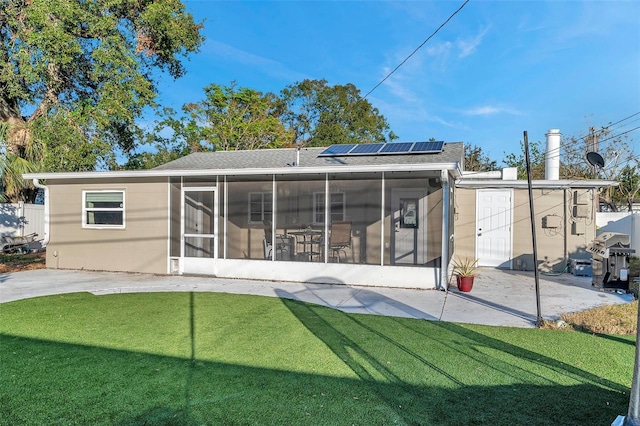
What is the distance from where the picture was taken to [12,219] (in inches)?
573

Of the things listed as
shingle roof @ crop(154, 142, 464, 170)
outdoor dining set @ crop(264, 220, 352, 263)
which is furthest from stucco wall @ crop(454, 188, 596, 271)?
outdoor dining set @ crop(264, 220, 352, 263)

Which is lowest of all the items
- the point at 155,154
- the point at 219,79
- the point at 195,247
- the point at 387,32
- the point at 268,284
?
the point at 268,284

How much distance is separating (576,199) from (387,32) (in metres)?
7.31

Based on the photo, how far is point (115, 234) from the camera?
10242 mm

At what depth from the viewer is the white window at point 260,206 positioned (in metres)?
9.45

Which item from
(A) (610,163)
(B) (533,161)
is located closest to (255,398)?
(A) (610,163)

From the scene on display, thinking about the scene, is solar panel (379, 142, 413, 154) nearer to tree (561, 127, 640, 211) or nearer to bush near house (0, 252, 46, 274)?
bush near house (0, 252, 46, 274)

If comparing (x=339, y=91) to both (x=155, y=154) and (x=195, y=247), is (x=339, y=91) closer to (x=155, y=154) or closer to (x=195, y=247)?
(x=155, y=154)

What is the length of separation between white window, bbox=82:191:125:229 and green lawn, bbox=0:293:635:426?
4.74 m

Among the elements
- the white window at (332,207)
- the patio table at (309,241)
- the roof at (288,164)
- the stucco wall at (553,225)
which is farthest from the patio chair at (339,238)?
the stucco wall at (553,225)

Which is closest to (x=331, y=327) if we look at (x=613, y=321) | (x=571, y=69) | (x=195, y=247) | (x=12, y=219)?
(x=613, y=321)

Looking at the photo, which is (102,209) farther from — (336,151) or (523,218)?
(523,218)

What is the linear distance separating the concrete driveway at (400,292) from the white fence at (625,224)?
15.1ft

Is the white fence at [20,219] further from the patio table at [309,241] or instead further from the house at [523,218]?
the house at [523,218]
